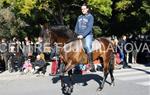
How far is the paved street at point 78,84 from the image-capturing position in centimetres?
1295

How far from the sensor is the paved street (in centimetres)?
1295

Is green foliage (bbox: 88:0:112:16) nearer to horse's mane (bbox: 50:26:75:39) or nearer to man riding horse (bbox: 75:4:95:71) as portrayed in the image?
man riding horse (bbox: 75:4:95:71)

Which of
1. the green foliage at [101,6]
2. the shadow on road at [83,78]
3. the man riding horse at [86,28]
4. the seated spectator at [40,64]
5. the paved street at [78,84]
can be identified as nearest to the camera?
the paved street at [78,84]

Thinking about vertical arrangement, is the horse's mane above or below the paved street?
above

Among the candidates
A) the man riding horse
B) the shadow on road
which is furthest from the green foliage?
the man riding horse

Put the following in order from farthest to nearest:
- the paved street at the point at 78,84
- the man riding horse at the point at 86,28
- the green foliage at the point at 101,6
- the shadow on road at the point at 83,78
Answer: the green foliage at the point at 101,6 < the shadow on road at the point at 83,78 < the man riding horse at the point at 86,28 < the paved street at the point at 78,84

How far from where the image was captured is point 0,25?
1055 inches

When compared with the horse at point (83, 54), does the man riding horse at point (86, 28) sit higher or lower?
higher

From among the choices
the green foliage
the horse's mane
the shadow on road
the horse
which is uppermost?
the green foliage

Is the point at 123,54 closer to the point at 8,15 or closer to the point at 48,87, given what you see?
the point at 48,87

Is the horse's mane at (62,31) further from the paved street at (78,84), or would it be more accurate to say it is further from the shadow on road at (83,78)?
the shadow on road at (83,78)

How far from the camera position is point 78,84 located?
14.5 metres

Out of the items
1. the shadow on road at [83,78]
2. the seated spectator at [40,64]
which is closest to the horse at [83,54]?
the shadow on road at [83,78]

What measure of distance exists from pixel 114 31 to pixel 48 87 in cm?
1622
